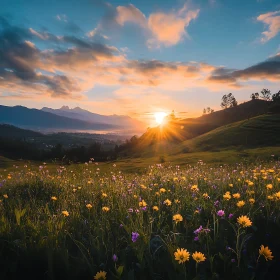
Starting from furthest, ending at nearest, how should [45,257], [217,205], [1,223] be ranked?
1. [217,205]
2. [1,223]
3. [45,257]

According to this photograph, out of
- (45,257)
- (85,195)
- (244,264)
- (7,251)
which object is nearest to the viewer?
(244,264)

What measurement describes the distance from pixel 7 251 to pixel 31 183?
20.3 ft

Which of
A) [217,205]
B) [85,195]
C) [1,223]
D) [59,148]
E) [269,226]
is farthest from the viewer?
[59,148]

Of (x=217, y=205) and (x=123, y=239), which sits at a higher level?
(x=217, y=205)

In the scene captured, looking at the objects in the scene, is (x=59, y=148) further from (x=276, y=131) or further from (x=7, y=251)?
(x=7, y=251)

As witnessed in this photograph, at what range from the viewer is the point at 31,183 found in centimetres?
941

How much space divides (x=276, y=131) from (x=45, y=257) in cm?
10161

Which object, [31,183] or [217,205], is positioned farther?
[31,183]

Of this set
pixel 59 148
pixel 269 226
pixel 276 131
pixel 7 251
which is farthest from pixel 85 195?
pixel 59 148

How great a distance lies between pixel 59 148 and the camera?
118m

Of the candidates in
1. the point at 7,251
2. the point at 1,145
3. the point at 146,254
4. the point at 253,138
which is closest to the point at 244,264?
the point at 146,254

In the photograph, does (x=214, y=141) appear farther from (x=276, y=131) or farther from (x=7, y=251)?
(x=7, y=251)

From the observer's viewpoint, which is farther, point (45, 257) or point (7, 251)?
point (7, 251)

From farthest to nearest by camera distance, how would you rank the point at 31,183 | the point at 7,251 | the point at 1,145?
the point at 1,145
the point at 31,183
the point at 7,251
